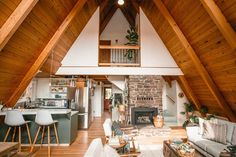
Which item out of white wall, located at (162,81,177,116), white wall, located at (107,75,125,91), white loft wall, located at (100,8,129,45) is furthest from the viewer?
white loft wall, located at (100,8,129,45)

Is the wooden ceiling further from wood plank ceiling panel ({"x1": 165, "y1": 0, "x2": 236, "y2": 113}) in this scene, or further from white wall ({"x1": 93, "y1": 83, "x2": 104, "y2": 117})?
white wall ({"x1": 93, "y1": 83, "x2": 104, "y2": 117})

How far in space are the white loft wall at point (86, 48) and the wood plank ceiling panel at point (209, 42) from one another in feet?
8.84

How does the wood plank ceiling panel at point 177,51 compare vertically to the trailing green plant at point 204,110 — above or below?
above

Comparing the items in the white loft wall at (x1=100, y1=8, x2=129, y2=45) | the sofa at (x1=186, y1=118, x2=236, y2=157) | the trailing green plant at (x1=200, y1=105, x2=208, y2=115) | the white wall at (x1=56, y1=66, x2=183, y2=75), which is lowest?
the sofa at (x1=186, y1=118, x2=236, y2=157)

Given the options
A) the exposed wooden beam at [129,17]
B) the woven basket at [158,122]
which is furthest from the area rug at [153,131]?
the exposed wooden beam at [129,17]

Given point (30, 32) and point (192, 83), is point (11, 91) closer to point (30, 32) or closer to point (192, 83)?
point (30, 32)

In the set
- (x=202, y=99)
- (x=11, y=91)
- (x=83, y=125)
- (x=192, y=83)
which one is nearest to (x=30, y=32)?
(x=11, y=91)

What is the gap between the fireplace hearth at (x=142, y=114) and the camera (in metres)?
6.13

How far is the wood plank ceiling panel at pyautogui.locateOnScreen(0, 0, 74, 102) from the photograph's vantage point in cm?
341

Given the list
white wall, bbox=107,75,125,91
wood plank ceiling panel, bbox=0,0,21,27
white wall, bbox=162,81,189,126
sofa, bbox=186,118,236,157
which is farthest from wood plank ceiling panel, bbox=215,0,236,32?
white wall, bbox=107,75,125,91

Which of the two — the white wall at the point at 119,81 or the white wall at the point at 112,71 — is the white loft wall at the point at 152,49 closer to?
the white wall at the point at 112,71

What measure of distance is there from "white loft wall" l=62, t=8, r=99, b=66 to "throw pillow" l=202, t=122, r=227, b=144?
388cm

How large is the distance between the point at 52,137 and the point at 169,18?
4.74m

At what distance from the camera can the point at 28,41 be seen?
12.3 feet
